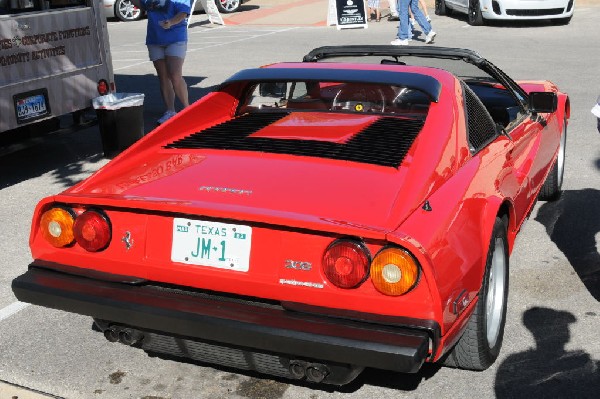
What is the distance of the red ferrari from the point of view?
11.1 ft

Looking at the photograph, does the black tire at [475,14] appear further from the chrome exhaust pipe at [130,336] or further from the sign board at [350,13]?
the chrome exhaust pipe at [130,336]

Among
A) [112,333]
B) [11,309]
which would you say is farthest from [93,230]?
[11,309]

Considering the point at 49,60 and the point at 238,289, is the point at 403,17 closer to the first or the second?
the point at 49,60

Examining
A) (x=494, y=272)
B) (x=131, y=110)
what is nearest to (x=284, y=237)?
(x=494, y=272)

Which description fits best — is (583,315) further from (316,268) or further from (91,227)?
(91,227)

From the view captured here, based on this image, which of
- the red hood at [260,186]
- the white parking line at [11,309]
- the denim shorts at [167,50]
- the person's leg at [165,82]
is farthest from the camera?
the person's leg at [165,82]

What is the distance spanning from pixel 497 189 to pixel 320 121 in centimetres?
100

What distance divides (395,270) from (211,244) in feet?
2.51

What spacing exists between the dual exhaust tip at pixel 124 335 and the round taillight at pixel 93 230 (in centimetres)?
37

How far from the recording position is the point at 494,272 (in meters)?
4.30

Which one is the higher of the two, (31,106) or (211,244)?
(211,244)

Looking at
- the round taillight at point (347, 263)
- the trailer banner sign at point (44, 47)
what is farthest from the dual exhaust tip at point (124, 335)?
the trailer banner sign at point (44, 47)

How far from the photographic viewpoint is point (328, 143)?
4.30 meters

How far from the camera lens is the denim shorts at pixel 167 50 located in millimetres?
9719
